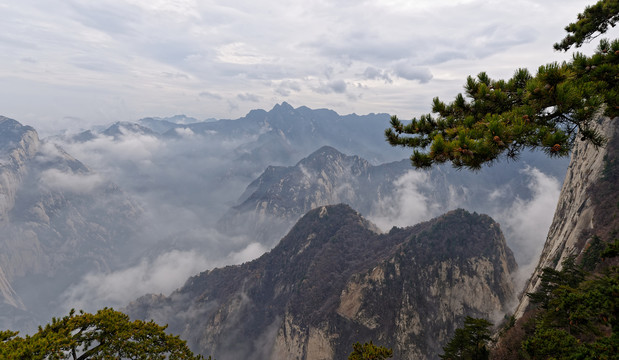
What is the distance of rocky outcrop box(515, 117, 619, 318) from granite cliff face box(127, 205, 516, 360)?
1464 inches

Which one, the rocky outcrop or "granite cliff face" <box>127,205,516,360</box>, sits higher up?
the rocky outcrop

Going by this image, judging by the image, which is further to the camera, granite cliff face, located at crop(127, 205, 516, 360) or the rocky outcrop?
granite cliff face, located at crop(127, 205, 516, 360)

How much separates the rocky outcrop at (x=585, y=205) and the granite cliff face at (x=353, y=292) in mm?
37179

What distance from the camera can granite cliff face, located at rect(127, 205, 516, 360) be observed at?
3615 inches

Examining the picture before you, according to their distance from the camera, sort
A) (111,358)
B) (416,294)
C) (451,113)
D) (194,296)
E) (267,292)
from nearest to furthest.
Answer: (451,113) → (111,358) → (416,294) → (267,292) → (194,296)

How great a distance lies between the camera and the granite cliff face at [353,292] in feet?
301

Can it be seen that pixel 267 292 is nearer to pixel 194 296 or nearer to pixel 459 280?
pixel 194 296

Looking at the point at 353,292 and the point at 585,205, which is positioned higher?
the point at 585,205

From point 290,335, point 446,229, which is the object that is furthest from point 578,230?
point 290,335

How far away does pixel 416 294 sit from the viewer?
95.1m

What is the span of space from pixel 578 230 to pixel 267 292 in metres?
135

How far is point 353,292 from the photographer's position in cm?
10256

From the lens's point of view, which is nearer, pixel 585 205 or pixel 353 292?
pixel 585 205

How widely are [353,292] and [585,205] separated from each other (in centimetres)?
7259
